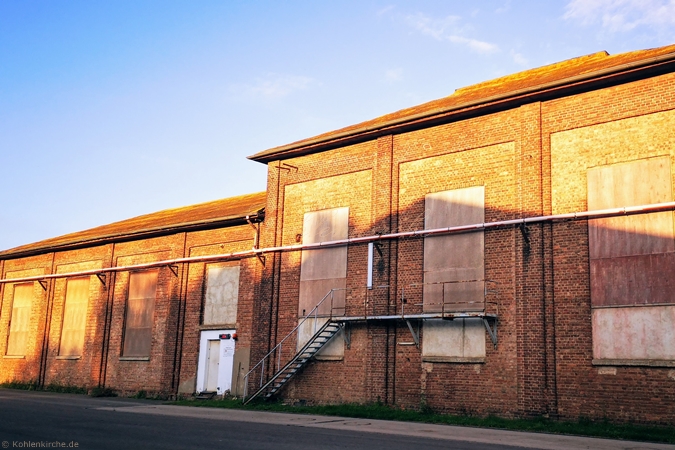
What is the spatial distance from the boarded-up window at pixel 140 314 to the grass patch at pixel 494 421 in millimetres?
7259

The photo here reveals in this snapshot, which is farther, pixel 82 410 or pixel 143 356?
pixel 143 356

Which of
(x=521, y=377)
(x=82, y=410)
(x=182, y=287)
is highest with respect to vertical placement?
(x=182, y=287)

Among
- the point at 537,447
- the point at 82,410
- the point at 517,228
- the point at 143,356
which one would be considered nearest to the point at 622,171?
the point at 517,228

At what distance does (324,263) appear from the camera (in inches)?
901

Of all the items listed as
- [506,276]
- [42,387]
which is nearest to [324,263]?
[506,276]

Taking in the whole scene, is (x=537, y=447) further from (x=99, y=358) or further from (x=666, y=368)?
(x=99, y=358)

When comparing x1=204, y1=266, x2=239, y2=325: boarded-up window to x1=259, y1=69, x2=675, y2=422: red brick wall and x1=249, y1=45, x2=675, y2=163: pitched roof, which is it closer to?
x1=259, y1=69, x2=675, y2=422: red brick wall

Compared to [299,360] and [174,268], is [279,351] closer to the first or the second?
[299,360]

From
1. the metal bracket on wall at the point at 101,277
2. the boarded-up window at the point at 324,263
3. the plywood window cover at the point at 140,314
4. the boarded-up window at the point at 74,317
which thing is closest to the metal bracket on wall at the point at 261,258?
the boarded-up window at the point at 324,263

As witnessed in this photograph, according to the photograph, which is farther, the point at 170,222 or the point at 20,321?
the point at 20,321

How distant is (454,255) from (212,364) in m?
10.9

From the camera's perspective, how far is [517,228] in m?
18.5

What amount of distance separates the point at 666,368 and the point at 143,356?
787 inches

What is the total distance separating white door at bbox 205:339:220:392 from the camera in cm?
2550
